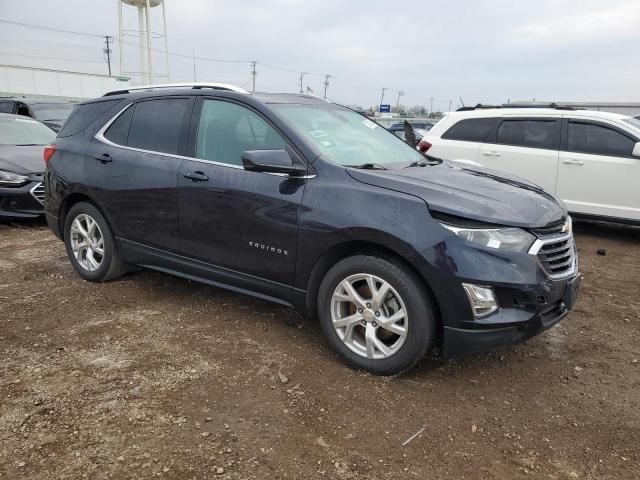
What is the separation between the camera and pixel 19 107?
1223 cm

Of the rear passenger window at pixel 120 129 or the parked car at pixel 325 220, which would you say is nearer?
the parked car at pixel 325 220

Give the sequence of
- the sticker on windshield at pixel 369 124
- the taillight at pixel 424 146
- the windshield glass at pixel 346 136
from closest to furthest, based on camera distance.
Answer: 1. the windshield glass at pixel 346 136
2. the sticker on windshield at pixel 369 124
3. the taillight at pixel 424 146

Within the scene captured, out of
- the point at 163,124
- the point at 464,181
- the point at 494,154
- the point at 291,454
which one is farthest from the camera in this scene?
the point at 494,154

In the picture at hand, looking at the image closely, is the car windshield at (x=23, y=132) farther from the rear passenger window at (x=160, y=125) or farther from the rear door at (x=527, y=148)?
the rear door at (x=527, y=148)

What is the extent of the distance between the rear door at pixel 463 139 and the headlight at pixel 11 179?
5.71 meters

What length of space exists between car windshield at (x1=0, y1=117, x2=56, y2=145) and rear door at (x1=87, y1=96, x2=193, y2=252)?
446 centimetres

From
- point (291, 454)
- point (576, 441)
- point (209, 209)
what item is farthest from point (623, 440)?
point (209, 209)

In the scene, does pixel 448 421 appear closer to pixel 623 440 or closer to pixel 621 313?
pixel 623 440

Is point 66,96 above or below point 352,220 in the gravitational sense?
above

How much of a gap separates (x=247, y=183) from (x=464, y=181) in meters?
1.44

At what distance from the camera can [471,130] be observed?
764cm

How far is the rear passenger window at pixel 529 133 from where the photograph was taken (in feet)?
23.2

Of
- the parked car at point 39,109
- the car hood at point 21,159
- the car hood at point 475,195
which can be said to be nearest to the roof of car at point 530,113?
the car hood at point 475,195

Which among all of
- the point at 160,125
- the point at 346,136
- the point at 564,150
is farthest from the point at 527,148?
the point at 160,125
